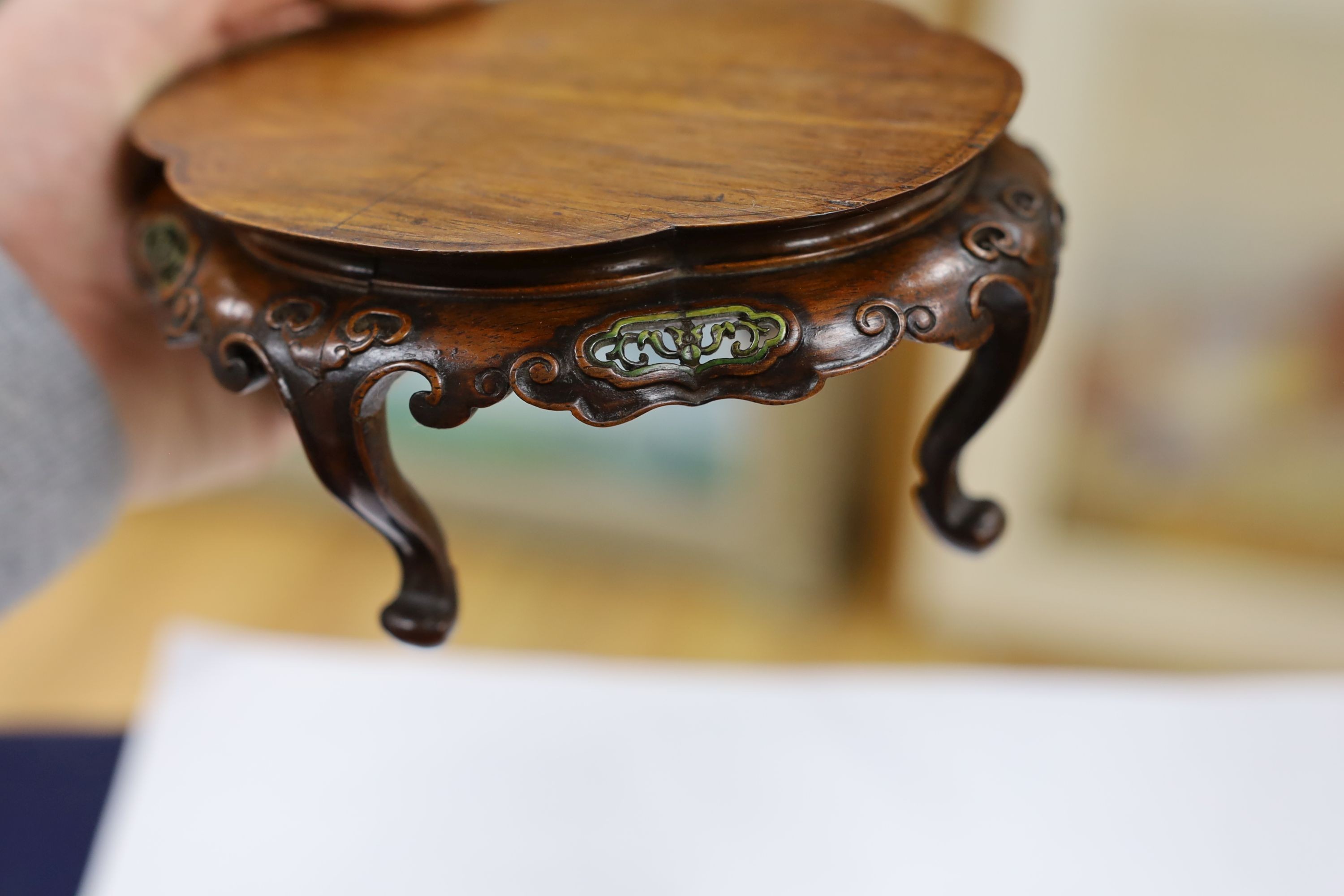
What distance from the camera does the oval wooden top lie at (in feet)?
1.24

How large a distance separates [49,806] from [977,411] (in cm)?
57

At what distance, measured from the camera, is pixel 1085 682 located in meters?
0.71

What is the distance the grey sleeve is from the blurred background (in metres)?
0.59

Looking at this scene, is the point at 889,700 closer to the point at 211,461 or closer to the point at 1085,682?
the point at 1085,682

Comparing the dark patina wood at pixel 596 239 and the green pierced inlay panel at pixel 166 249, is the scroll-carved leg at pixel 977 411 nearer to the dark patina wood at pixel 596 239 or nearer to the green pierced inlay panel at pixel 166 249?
the dark patina wood at pixel 596 239

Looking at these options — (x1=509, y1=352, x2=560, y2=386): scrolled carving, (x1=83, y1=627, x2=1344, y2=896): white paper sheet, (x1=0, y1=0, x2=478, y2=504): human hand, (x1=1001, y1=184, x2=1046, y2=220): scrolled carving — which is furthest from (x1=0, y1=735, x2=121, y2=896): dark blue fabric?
(x1=1001, y1=184, x2=1046, y2=220): scrolled carving

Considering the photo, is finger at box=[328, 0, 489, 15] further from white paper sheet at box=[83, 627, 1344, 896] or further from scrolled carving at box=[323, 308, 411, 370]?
white paper sheet at box=[83, 627, 1344, 896]

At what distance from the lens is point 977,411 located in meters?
0.47

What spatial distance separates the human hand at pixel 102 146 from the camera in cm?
55

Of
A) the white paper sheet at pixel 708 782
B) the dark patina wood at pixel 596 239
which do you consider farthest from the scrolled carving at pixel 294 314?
the white paper sheet at pixel 708 782

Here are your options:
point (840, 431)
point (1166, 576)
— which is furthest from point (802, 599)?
point (1166, 576)

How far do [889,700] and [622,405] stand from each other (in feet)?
1.32

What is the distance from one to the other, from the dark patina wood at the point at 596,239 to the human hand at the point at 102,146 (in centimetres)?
7

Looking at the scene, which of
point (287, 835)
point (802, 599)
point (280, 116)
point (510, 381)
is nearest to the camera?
point (510, 381)
